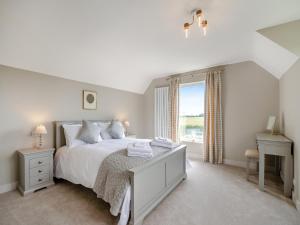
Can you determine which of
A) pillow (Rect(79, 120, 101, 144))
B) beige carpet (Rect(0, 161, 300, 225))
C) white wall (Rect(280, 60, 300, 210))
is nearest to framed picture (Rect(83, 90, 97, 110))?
pillow (Rect(79, 120, 101, 144))

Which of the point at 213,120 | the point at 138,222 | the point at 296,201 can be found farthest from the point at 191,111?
the point at 138,222

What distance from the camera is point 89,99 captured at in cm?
374

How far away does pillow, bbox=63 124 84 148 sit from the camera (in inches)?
114

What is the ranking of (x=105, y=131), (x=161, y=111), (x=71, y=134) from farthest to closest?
(x=161, y=111), (x=105, y=131), (x=71, y=134)

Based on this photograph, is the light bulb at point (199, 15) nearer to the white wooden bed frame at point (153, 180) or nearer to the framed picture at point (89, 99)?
the white wooden bed frame at point (153, 180)

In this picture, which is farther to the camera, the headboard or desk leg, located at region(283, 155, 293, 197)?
the headboard

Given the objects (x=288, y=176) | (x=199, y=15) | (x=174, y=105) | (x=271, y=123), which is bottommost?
(x=288, y=176)

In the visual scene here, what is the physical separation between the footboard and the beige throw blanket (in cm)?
11

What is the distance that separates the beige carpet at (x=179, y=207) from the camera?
1808 mm

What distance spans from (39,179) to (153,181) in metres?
2.03

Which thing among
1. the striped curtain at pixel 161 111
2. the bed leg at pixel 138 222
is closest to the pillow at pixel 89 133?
the bed leg at pixel 138 222

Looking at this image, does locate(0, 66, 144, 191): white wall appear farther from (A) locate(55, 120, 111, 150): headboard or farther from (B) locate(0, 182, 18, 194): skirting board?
(A) locate(55, 120, 111, 150): headboard

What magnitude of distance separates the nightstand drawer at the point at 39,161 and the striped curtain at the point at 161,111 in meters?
3.23

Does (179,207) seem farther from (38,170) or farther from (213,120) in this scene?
(213,120)
